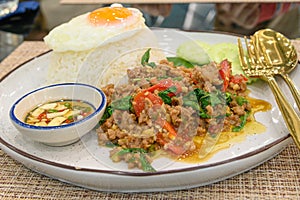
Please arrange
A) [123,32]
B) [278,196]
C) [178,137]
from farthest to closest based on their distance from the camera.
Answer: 1. [123,32]
2. [178,137]
3. [278,196]

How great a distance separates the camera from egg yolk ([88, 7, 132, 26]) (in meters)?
2.11

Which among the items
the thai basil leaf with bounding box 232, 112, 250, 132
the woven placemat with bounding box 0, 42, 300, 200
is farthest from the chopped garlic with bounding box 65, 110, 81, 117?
the thai basil leaf with bounding box 232, 112, 250, 132

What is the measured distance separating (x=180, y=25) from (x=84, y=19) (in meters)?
1.52

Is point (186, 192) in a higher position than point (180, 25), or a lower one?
higher

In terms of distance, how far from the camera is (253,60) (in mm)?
2139

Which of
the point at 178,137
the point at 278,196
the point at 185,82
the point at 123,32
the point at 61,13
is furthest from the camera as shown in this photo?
the point at 61,13

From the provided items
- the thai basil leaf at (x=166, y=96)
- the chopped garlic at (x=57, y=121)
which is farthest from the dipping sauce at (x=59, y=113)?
the thai basil leaf at (x=166, y=96)

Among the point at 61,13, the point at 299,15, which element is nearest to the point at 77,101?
the point at 299,15

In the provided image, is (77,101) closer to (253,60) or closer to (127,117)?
(127,117)

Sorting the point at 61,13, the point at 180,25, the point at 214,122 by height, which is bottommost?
the point at 61,13

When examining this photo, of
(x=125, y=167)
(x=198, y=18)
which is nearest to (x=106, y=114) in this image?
(x=125, y=167)

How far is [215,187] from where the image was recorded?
1449 millimetres

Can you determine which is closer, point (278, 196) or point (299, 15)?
point (278, 196)

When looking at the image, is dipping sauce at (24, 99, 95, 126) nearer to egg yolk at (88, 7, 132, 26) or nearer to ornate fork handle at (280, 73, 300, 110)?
egg yolk at (88, 7, 132, 26)
